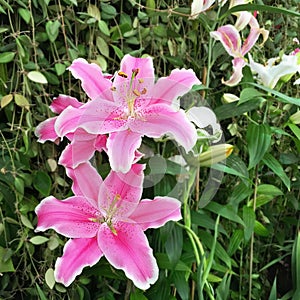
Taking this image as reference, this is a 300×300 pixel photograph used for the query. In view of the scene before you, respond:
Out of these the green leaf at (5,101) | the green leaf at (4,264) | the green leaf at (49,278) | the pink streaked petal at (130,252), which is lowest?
the green leaf at (49,278)

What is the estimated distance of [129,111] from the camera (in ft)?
2.27

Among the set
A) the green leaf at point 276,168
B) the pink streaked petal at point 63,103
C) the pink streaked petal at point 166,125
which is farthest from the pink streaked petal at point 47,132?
the green leaf at point 276,168

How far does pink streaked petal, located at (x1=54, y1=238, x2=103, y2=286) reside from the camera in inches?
25.7

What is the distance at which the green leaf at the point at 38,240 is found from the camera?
951mm

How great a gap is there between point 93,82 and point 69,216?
185 millimetres

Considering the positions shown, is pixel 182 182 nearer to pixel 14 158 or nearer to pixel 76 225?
pixel 76 225

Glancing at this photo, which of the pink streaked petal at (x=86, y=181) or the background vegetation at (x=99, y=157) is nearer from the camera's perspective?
the pink streaked petal at (x=86, y=181)

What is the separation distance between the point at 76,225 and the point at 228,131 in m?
0.70

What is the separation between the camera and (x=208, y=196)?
809 mm

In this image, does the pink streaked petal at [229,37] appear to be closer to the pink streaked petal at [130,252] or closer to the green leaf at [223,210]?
the green leaf at [223,210]

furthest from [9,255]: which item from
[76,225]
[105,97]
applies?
[105,97]

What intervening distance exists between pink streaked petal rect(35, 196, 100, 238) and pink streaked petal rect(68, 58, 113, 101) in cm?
14

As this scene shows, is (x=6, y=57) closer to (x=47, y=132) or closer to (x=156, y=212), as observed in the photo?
(x=47, y=132)

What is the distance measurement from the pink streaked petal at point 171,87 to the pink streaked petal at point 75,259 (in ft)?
0.69
